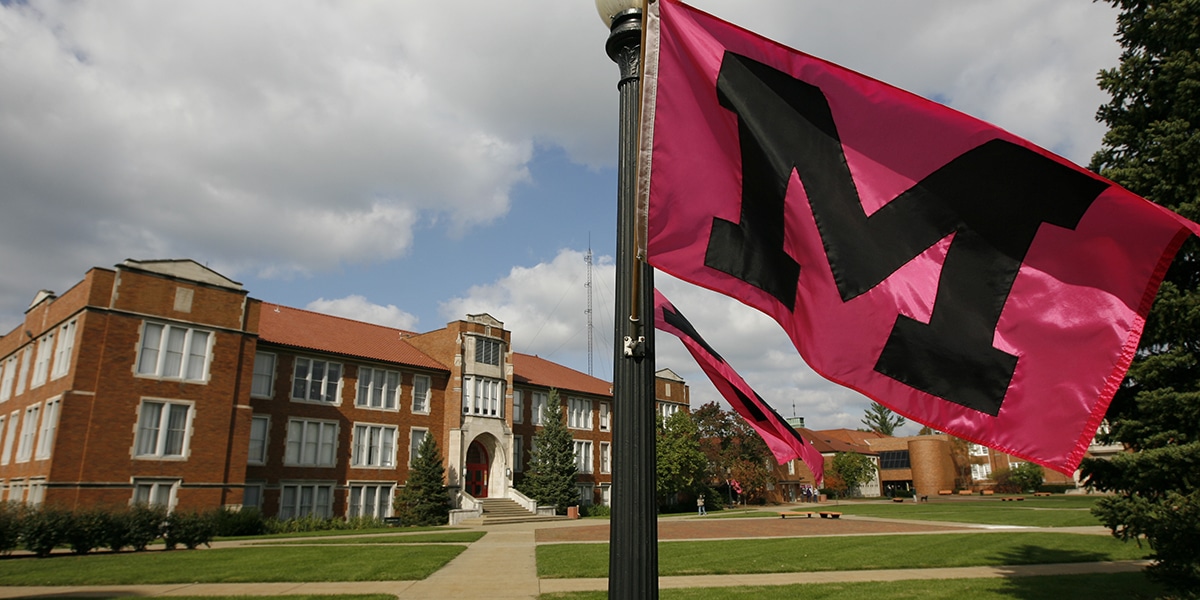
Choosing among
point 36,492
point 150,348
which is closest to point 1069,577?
point 150,348

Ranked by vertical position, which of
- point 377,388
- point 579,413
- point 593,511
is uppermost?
point 377,388

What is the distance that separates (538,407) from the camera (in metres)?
48.7

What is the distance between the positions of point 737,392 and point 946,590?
7.57 m

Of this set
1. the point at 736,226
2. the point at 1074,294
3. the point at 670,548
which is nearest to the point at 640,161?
the point at 736,226

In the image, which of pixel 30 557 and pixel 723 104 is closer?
pixel 723 104

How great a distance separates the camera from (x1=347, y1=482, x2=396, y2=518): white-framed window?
121 ft

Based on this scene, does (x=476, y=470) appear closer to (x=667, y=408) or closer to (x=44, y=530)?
(x=667, y=408)

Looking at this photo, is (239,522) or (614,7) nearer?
(614,7)

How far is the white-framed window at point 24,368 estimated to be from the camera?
3174 centimetres

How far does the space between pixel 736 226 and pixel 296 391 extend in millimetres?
36565

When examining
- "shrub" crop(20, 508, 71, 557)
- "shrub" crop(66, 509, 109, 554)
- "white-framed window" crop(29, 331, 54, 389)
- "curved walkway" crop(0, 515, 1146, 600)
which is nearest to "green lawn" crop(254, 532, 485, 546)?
"shrub" crop(66, 509, 109, 554)

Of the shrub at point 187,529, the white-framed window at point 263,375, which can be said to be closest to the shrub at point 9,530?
the shrub at point 187,529

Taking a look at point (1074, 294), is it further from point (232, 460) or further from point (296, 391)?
point (296, 391)

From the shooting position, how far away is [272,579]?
13.1 m
